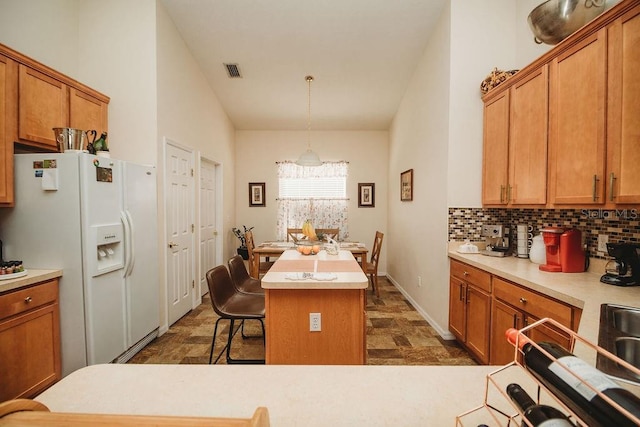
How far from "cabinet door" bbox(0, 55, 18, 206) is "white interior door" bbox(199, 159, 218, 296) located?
2206 millimetres

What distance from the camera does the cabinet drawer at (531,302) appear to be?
4.91 feet

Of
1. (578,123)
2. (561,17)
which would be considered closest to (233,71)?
(561,17)

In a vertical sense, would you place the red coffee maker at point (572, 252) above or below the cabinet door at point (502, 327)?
above

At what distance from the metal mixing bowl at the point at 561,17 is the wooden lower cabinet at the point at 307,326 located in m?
2.06

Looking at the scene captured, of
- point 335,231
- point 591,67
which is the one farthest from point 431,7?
point 335,231

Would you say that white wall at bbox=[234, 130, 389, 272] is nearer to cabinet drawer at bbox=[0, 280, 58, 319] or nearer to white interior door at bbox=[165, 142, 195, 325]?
white interior door at bbox=[165, 142, 195, 325]

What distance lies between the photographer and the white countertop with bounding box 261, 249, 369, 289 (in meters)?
1.79

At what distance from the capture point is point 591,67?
5.36 feet

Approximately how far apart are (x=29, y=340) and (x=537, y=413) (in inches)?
103

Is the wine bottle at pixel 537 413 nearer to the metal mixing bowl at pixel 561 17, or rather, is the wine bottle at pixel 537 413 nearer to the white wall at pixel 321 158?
the metal mixing bowl at pixel 561 17

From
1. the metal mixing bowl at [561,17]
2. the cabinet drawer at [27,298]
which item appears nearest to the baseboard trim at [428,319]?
the metal mixing bowl at [561,17]

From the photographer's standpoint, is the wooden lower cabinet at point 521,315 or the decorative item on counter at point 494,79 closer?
the wooden lower cabinet at point 521,315

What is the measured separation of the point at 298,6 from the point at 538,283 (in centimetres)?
319

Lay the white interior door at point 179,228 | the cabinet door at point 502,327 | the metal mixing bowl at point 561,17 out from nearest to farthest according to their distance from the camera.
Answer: the metal mixing bowl at point 561,17
the cabinet door at point 502,327
the white interior door at point 179,228
